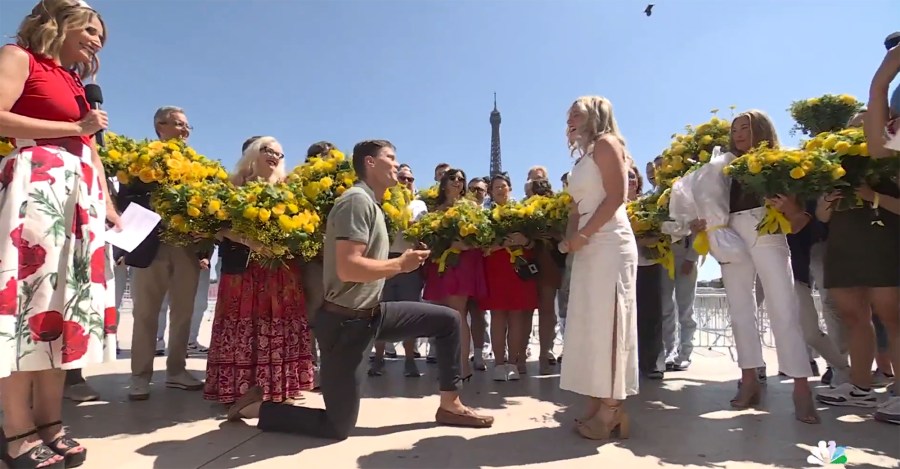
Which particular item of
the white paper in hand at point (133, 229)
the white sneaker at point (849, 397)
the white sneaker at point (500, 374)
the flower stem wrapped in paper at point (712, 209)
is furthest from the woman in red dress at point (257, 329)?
the white sneaker at point (849, 397)

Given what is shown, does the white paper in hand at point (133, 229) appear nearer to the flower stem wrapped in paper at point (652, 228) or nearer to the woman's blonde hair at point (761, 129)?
the flower stem wrapped in paper at point (652, 228)

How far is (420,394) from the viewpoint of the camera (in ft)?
15.1

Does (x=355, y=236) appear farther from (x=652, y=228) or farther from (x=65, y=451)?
(x=652, y=228)

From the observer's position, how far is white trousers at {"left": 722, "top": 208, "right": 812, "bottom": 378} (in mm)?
3680

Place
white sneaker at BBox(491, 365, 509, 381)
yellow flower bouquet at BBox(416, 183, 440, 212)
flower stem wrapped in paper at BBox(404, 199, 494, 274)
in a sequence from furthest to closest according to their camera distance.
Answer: yellow flower bouquet at BBox(416, 183, 440, 212) < white sneaker at BBox(491, 365, 509, 381) < flower stem wrapped in paper at BBox(404, 199, 494, 274)

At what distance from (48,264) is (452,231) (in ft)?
10.2

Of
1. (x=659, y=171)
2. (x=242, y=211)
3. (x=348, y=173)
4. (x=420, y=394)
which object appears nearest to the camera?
(x=242, y=211)

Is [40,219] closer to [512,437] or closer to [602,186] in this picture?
[512,437]

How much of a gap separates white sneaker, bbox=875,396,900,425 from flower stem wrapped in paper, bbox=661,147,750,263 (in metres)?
1.26

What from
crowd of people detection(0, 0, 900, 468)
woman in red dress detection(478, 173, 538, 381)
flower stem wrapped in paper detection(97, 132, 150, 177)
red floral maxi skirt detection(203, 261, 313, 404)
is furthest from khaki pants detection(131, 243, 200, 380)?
woman in red dress detection(478, 173, 538, 381)

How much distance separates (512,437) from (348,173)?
2195 mm

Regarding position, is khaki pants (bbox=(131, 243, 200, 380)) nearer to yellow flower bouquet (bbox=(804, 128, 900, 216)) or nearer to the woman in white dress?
the woman in white dress

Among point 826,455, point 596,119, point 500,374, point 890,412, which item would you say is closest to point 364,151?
point 596,119

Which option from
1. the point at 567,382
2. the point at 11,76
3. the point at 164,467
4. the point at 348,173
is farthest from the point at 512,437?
the point at 11,76
